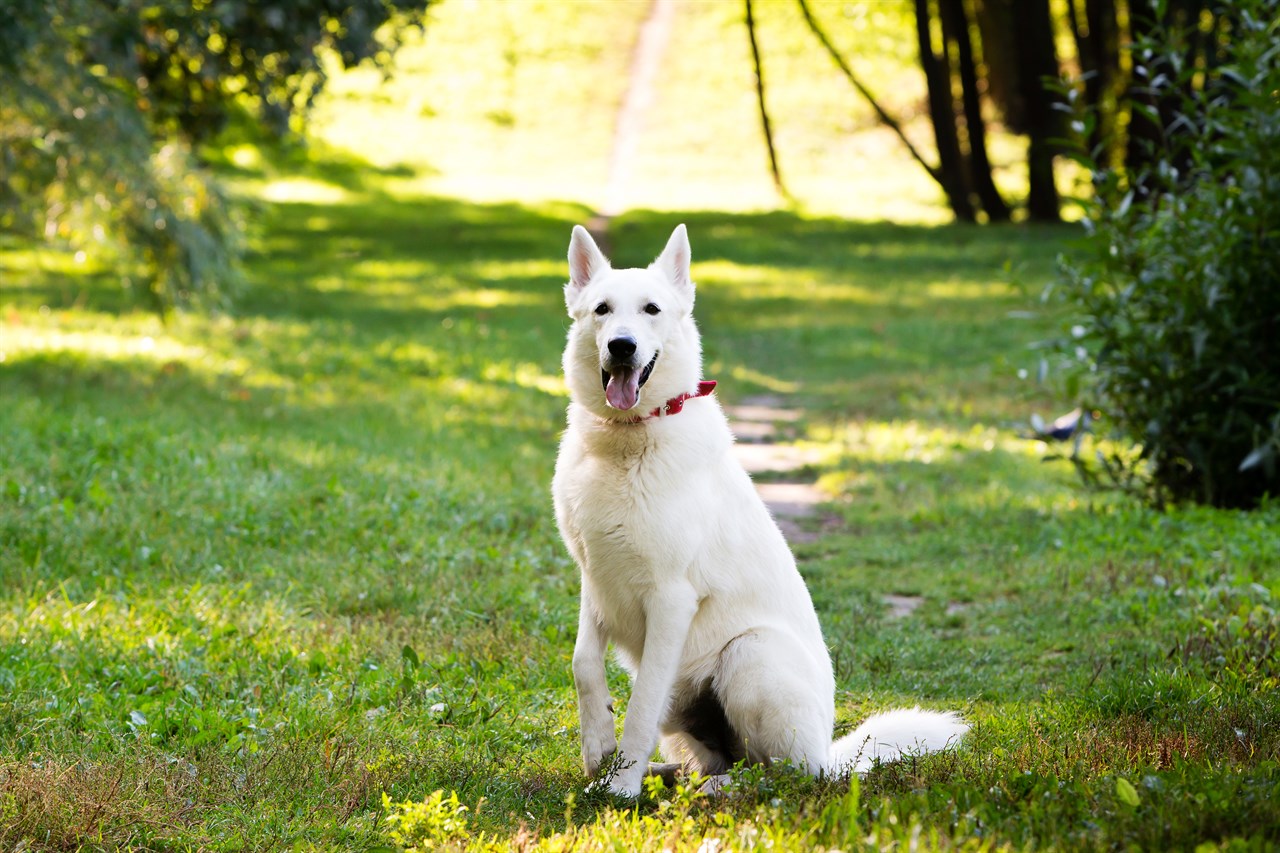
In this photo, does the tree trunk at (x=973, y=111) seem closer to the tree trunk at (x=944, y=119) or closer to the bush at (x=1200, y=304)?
the tree trunk at (x=944, y=119)

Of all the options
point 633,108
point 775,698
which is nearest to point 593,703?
point 775,698

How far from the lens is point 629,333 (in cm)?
487

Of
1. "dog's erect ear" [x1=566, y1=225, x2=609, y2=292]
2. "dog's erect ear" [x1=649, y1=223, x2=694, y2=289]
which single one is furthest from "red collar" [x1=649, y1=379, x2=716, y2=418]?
"dog's erect ear" [x1=566, y1=225, x2=609, y2=292]

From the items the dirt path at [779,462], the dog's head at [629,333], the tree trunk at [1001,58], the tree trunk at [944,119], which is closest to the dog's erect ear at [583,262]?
the dog's head at [629,333]

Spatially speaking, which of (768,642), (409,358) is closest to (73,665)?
(768,642)

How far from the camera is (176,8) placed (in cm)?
1653

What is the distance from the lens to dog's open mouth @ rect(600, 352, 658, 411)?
195 inches

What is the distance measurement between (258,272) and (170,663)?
17.4 meters

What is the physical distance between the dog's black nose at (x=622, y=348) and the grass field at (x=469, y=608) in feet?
5.11

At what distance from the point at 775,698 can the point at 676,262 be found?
1.73m

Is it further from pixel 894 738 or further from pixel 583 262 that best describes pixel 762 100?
pixel 894 738

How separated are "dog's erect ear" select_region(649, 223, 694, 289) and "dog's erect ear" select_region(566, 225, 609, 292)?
22cm

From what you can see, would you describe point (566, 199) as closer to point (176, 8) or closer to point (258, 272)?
point (258, 272)

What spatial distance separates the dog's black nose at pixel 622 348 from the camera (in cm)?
486
